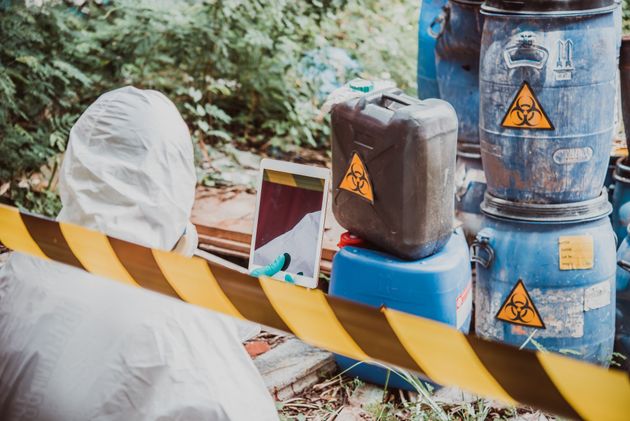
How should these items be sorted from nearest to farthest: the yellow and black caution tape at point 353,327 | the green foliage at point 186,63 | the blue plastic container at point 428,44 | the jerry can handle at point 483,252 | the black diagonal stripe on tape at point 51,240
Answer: the yellow and black caution tape at point 353,327 → the black diagonal stripe on tape at point 51,240 → the jerry can handle at point 483,252 → the blue plastic container at point 428,44 → the green foliage at point 186,63

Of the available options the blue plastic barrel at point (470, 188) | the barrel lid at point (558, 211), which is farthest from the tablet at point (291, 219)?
the blue plastic barrel at point (470, 188)

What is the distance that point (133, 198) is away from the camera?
8.07 feet

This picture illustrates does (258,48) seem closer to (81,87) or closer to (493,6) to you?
(81,87)

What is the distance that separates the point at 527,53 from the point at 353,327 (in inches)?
69.0

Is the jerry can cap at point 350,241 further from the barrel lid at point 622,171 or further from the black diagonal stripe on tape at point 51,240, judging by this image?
the black diagonal stripe on tape at point 51,240

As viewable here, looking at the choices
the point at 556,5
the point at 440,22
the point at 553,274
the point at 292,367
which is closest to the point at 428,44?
the point at 440,22

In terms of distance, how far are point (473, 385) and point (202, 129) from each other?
4.62 m

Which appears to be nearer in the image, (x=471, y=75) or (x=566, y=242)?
(x=566, y=242)

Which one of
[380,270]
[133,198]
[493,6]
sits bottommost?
[380,270]

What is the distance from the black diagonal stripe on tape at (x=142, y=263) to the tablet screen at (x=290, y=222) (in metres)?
1.32

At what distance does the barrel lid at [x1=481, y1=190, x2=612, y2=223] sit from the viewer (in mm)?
3648

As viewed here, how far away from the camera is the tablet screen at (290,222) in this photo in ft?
12.5

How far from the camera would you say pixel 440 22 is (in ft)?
15.4

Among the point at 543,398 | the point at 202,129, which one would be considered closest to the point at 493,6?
the point at 543,398
